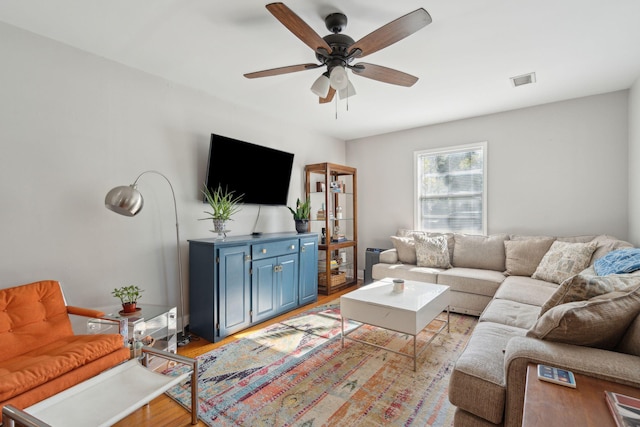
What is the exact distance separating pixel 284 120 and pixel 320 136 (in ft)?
2.80

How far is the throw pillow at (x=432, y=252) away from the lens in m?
3.77

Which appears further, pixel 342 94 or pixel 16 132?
pixel 342 94

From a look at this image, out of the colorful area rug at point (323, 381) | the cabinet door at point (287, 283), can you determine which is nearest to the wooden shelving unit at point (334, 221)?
the cabinet door at point (287, 283)

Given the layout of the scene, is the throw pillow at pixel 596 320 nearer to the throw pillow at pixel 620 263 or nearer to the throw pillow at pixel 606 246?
the throw pillow at pixel 620 263

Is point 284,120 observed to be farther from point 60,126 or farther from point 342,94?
point 60,126

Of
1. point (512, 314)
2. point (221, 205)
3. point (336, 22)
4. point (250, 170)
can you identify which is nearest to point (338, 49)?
point (336, 22)

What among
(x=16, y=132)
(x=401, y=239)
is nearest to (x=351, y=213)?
(x=401, y=239)

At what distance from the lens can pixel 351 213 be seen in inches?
204

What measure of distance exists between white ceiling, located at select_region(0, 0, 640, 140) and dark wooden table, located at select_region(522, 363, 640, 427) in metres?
2.03

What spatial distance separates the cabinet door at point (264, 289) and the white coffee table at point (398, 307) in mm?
932

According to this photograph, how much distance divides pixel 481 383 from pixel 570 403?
46 centimetres

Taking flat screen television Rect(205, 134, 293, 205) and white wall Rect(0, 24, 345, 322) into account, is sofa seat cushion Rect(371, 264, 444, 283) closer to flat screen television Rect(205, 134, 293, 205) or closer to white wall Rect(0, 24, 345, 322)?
flat screen television Rect(205, 134, 293, 205)

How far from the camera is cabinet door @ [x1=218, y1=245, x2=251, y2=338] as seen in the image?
276 centimetres

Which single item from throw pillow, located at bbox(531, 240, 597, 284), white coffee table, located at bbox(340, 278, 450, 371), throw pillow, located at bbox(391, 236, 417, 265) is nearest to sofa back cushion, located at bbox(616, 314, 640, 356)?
white coffee table, located at bbox(340, 278, 450, 371)
